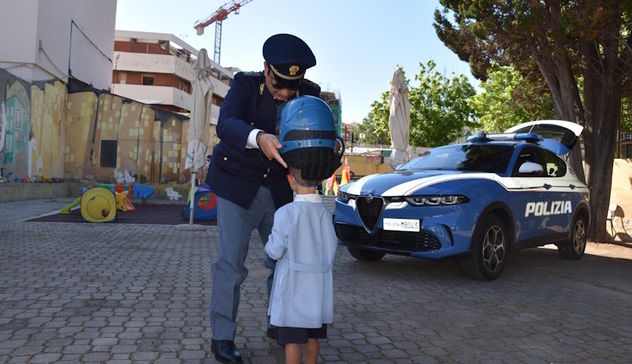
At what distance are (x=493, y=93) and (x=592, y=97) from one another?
26.3 m

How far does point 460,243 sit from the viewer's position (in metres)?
5.34

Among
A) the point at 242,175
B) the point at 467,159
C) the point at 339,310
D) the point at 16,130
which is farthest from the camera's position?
the point at 16,130

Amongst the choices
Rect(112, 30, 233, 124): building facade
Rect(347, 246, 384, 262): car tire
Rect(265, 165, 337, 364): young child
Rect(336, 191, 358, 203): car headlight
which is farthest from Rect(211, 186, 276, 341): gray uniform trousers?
Rect(112, 30, 233, 124): building facade

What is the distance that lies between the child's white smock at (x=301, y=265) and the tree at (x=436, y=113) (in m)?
38.5

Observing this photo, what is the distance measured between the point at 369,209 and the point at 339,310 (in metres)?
1.68

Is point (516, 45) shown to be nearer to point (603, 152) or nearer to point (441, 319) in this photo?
point (603, 152)

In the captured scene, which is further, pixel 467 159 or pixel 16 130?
pixel 16 130

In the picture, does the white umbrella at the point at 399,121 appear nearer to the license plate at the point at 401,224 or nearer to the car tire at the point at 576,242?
the car tire at the point at 576,242

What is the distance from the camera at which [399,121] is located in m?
11.0

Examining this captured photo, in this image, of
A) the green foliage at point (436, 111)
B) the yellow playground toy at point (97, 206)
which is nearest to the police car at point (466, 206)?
the yellow playground toy at point (97, 206)

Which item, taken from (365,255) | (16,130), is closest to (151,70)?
(16,130)

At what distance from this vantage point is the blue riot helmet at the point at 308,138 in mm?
2469

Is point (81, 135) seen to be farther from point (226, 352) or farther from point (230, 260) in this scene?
point (226, 352)

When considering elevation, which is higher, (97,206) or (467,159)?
(467,159)
